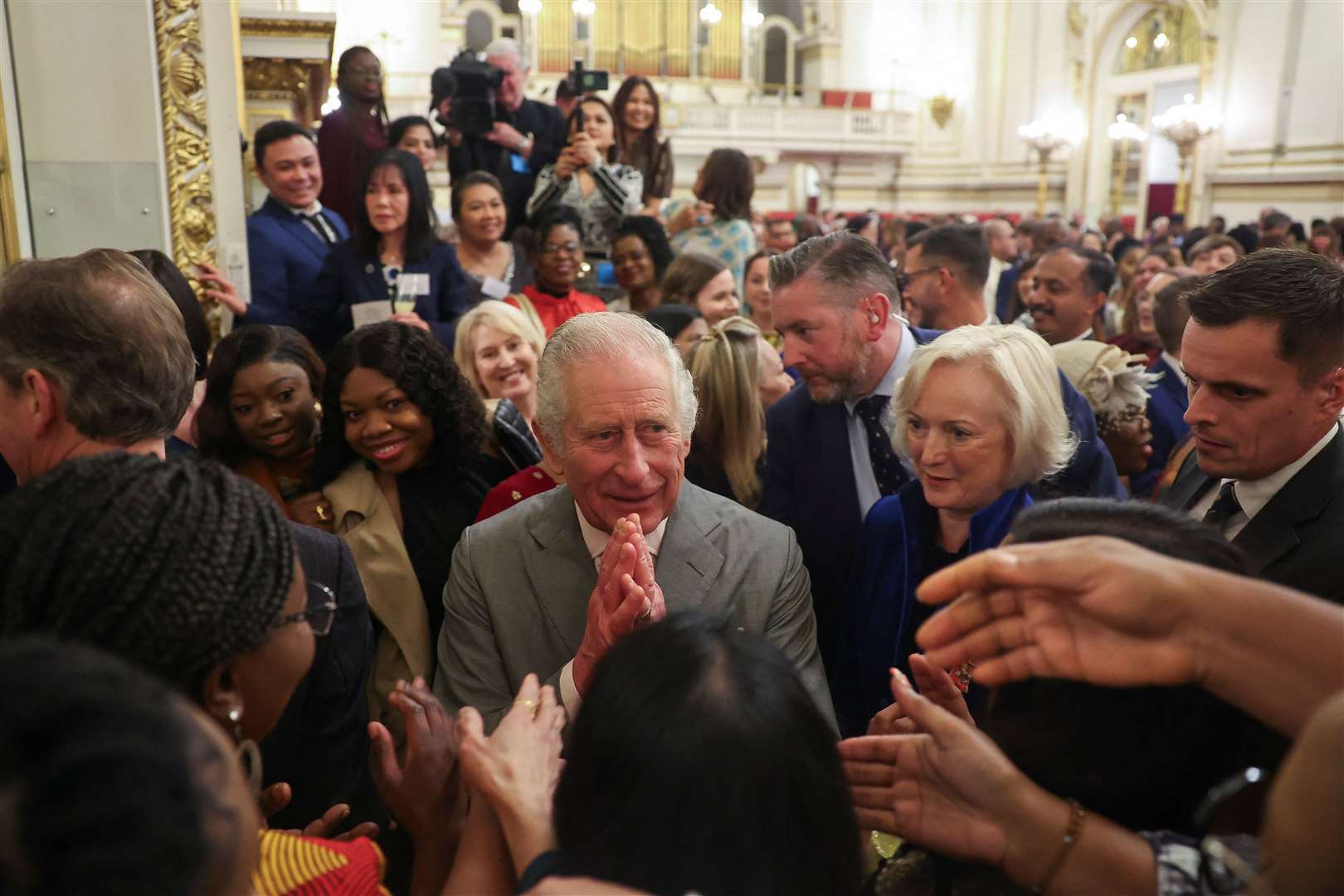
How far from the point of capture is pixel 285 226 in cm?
416

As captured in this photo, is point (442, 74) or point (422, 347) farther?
point (442, 74)

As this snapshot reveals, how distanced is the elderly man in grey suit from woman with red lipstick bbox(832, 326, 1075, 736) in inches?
11.7

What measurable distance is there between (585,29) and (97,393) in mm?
21854

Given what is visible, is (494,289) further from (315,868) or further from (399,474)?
(315,868)

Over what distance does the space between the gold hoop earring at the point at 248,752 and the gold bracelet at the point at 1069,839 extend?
2.97 ft

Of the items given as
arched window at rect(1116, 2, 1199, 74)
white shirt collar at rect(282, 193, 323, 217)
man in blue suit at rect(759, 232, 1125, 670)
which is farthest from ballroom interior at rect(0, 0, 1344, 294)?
man in blue suit at rect(759, 232, 1125, 670)

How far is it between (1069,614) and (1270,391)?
1.20m

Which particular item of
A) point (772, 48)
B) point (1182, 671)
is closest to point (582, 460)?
point (1182, 671)

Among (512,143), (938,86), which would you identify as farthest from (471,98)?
(938,86)

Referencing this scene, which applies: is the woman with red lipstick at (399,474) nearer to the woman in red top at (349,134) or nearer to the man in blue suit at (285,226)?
the man in blue suit at (285,226)

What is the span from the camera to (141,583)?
41.2 inches

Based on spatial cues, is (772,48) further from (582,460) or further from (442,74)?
(582,460)

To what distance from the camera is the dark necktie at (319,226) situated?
4281 mm

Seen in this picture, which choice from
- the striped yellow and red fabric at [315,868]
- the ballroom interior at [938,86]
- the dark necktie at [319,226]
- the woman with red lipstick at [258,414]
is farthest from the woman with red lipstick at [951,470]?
the ballroom interior at [938,86]
